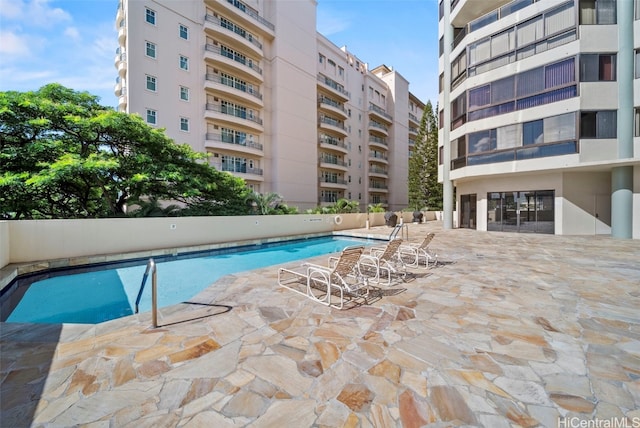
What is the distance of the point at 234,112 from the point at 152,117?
714cm

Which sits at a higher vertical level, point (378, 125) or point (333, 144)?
point (378, 125)

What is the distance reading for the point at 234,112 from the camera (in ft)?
84.8

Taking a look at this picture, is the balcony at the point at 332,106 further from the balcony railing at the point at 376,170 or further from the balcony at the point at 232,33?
the balcony at the point at 232,33

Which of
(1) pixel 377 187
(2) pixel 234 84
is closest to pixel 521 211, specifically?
(2) pixel 234 84

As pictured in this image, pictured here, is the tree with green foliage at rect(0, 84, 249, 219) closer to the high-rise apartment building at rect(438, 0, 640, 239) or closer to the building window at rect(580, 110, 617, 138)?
the high-rise apartment building at rect(438, 0, 640, 239)

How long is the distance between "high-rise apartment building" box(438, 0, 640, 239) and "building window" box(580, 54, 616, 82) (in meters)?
0.05

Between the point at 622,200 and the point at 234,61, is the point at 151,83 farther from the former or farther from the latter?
the point at 622,200

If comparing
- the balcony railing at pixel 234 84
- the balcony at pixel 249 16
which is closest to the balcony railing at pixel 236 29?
the balcony at pixel 249 16

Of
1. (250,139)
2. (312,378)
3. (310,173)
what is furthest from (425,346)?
(310,173)

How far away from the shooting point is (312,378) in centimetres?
283

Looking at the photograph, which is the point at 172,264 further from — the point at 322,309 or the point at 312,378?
the point at 312,378

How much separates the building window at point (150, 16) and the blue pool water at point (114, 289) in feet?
67.9

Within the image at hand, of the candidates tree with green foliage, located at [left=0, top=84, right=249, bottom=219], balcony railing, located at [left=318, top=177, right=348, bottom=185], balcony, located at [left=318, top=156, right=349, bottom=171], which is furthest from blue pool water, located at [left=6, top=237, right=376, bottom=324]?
balcony, located at [left=318, top=156, right=349, bottom=171]

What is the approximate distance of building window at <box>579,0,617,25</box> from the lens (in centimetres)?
1375
